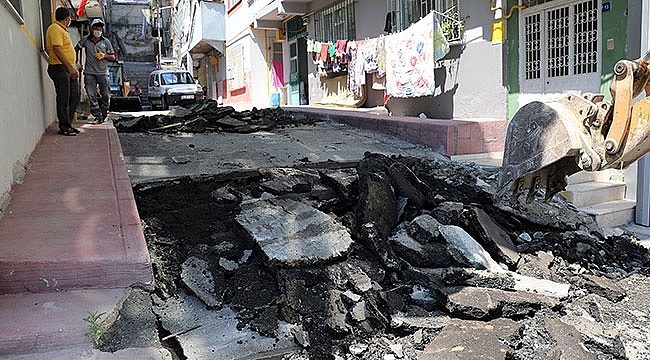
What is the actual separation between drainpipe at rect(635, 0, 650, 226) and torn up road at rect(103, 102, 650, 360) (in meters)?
0.66

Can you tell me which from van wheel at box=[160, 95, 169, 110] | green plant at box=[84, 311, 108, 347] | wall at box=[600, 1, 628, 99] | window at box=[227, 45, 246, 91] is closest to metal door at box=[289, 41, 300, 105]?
window at box=[227, 45, 246, 91]

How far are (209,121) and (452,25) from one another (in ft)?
16.4

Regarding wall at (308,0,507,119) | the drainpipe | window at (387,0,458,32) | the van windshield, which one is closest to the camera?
the drainpipe

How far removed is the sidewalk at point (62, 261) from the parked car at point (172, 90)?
59.4 feet

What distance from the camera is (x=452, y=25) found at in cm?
1008

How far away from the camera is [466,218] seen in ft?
15.6

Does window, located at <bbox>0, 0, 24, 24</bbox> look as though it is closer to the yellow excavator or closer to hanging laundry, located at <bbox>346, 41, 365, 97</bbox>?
the yellow excavator

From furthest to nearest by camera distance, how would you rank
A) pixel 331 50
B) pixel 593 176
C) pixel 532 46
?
pixel 331 50
pixel 532 46
pixel 593 176

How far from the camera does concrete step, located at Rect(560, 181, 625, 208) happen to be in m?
5.72

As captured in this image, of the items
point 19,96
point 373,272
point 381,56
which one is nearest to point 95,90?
point 19,96

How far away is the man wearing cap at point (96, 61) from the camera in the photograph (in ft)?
29.2

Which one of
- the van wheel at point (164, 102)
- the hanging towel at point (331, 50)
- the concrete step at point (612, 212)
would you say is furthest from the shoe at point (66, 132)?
the van wheel at point (164, 102)

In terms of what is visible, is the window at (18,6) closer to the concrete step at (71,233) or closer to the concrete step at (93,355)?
the concrete step at (71,233)

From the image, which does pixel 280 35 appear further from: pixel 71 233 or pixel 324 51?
pixel 71 233
